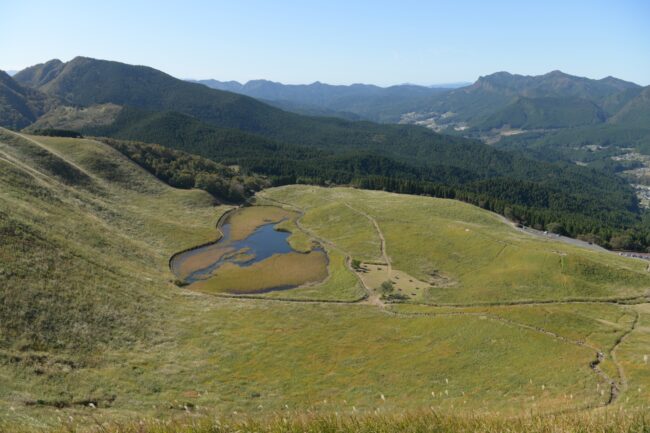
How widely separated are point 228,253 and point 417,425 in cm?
10814

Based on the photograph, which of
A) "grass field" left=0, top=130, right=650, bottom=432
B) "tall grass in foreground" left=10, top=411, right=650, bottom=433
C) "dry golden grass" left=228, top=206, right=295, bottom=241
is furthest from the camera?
"dry golden grass" left=228, top=206, right=295, bottom=241

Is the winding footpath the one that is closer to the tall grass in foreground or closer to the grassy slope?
the grassy slope

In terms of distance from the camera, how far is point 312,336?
208ft

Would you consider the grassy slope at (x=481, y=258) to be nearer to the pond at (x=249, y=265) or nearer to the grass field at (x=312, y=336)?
the grass field at (x=312, y=336)

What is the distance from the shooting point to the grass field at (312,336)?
3338 cm

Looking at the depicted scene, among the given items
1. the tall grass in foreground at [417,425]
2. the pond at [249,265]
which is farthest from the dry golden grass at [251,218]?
the tall grass in foreground at [417,425]

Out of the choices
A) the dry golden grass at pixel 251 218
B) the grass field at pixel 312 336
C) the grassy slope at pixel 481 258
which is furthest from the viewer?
the dry golden grass at pixel 251 218

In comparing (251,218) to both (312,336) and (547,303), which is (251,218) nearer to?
(312,336)

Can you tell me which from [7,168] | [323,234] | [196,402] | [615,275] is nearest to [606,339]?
[615,275]

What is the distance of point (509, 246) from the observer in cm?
9706

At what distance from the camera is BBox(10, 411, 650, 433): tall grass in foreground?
9.51 meters

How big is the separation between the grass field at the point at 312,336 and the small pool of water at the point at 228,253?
6.03m

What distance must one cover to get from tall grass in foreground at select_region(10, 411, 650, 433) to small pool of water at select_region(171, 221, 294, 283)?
86.5 metres

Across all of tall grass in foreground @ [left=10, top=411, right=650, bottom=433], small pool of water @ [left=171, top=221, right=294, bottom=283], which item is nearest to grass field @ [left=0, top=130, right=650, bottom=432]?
tall grass in foreground @ [left=10, top=411, right=650, bottom=433]
